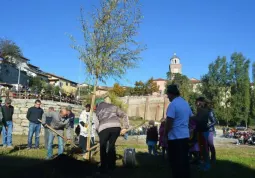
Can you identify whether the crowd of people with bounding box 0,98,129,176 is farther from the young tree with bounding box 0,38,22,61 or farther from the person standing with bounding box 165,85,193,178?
the young tree with bounding box 0,38,22,61

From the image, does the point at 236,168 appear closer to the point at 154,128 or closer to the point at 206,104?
the point at 206,104

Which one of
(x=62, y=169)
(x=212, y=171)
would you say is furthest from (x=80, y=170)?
(x=212, y=171)

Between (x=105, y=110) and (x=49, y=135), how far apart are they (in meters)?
3.27

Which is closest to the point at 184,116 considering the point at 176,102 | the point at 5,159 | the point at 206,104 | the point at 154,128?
the point at 176,102

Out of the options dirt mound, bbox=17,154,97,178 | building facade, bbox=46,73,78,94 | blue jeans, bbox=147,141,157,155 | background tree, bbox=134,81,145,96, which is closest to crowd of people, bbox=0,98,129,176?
dirt mound, bbox=17,154,97,178

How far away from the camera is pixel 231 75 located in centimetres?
7106

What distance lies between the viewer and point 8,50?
2817 inches

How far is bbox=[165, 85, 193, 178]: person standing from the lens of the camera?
4.81 metres

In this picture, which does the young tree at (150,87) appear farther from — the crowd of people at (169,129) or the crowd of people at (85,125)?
the crowd of people at (85,125)

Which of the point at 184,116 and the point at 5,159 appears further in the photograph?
the point at 5,159

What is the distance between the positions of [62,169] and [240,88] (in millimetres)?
67938

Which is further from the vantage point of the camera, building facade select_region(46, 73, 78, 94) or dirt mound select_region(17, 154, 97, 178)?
building facade select_region(46, 73, 78, 94)

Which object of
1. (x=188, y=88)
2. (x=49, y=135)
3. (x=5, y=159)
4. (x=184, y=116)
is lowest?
(x=5, y=159)

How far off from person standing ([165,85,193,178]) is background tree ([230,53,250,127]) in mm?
66559
